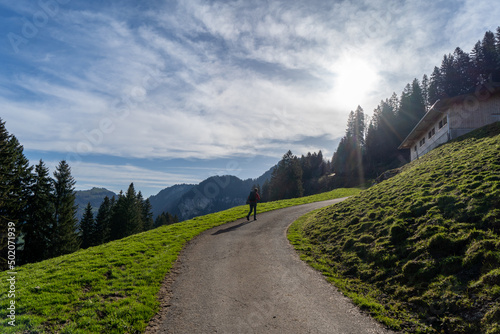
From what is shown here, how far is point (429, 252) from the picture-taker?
25.2ft

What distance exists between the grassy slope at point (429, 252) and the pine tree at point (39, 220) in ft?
134

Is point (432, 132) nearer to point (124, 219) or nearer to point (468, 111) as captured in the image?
point (468, 111)

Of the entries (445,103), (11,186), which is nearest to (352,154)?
(445,103)

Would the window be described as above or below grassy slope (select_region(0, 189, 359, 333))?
above

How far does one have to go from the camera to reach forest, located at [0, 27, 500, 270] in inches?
1251

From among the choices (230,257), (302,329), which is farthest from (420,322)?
(230,257)

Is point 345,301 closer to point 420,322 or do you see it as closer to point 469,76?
A: point 420,322

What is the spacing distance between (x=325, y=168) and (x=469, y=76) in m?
62.3

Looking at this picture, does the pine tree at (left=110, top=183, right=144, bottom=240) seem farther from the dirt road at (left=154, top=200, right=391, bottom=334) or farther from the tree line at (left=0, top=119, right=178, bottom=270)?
the dirt road at (left=154, top=200, right=391, bottom=334)

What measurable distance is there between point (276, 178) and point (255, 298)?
80.4 m

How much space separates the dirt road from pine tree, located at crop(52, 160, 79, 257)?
36.8 m

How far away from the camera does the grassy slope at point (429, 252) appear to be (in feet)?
18.5

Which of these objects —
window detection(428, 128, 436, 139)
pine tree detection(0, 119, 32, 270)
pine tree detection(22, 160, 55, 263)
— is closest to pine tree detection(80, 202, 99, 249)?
pine tree detection(22, 160, 55, 263)

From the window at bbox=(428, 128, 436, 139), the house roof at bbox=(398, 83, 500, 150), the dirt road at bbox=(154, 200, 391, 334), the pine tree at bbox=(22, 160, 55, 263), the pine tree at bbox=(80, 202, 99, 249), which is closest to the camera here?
the dirt road at bbox=(154, 200, 391, 334)
